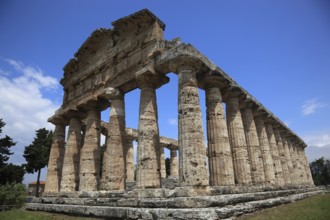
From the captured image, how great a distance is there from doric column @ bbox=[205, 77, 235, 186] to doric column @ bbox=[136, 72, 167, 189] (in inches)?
129

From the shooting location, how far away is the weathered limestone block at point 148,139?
11117 mm

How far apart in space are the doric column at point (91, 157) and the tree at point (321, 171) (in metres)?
58.5

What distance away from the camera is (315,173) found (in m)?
62.8

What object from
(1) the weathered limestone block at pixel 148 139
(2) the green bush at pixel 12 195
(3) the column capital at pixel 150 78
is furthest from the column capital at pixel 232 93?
(2) the green bush at pixel 12 195

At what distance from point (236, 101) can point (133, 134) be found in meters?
13.0

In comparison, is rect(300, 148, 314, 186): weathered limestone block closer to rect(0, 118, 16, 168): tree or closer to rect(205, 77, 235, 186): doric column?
rect(205, 77, 235, 186): doric column

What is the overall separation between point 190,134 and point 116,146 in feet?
17.3

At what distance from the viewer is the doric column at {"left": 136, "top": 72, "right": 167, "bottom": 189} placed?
438 inches

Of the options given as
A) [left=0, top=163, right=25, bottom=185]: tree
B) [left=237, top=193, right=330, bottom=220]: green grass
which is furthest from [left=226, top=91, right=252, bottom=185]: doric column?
[left=0, top=163, right=25, bottom=185]: tree

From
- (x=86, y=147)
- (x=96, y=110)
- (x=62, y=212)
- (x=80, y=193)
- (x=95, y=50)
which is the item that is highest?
(x=95, y=50)

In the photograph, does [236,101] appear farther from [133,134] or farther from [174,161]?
[174,161]

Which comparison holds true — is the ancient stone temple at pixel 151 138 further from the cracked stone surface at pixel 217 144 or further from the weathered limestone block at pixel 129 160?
the weathered limestone block at pixel 129 160

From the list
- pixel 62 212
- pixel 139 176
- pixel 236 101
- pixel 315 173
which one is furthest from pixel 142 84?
pixel 315 173

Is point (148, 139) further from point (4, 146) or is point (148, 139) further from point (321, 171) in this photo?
point (321, 171)
